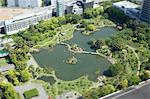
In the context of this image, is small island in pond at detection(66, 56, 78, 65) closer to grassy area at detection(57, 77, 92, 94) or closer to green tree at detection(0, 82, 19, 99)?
grassy area at detection(57, 77, 92, 94)

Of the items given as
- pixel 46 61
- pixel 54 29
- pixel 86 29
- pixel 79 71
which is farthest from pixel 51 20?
pixel 79 71

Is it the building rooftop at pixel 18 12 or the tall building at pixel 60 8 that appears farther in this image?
the tall building at pixel 60 8

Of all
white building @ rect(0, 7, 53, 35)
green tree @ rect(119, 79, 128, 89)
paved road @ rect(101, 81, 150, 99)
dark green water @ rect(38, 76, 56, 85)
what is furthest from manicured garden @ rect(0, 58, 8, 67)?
green tree @ rect(119, 79, 128, 89)

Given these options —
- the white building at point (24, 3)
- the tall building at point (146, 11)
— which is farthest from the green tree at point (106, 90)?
the white building at point (24, 3)

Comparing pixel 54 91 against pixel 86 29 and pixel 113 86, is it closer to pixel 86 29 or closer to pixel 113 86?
pixel 113 86

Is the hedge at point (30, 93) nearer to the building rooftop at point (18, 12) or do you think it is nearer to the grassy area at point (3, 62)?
the grassy area at point (3, 62)

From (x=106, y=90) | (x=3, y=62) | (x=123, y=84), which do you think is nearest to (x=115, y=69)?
(x=123, y=84)
